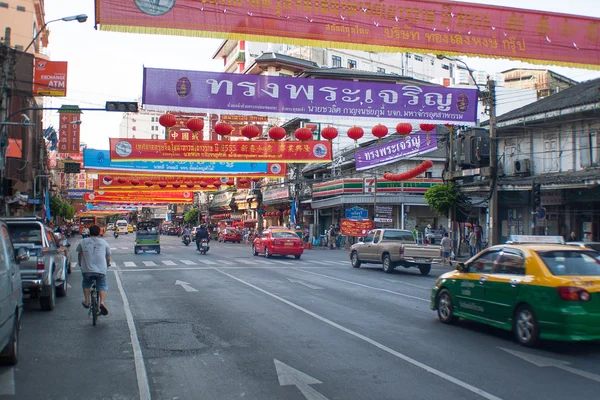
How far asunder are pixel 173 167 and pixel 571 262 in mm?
27138

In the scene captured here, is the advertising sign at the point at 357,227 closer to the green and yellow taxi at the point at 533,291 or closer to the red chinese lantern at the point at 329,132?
the red chinese lantern at the point at 329,132

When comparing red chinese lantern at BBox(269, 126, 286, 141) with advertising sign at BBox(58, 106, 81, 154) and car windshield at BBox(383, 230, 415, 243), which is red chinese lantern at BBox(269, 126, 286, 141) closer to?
car windshield at BBox(383, 230, 415, 243)

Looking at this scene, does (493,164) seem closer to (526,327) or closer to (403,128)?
(403,128)

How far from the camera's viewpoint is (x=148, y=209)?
397 ft

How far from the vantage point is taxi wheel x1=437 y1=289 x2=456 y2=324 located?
1101 cm

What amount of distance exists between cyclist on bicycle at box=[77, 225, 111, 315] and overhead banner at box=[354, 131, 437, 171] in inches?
503

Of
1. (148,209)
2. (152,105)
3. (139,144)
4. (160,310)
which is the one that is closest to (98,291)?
(160,310)

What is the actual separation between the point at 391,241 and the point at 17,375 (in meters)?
18.4

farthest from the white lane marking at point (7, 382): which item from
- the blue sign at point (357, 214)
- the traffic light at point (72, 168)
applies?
the traffic light at point (72, 168)

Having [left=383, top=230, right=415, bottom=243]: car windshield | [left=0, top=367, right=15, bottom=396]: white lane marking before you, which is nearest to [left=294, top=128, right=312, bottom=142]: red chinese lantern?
[left=383, top=230, right=415, bottom=243]: car windshield

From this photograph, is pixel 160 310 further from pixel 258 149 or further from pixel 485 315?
pixel 258 149

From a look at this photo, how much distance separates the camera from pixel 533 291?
8758mm

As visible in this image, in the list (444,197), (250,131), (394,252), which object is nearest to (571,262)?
(250,131)

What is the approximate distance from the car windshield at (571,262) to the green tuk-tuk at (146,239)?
29845 mm
